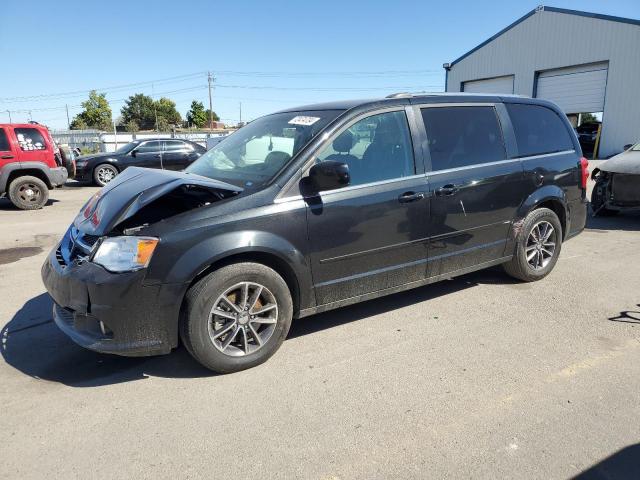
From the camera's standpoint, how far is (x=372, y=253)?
379cm

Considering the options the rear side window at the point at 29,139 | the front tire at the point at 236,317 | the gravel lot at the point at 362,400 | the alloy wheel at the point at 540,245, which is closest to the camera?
the gravel lot at the point at 362,400

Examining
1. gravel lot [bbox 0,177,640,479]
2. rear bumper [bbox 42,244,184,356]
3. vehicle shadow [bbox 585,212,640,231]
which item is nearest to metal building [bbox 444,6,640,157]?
vehicle shadow [bbox 585,212,640,231]

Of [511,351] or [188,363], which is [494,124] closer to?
[511,351]

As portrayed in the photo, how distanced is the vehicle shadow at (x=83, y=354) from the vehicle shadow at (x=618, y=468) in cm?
217

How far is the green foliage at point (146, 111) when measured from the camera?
9538cm

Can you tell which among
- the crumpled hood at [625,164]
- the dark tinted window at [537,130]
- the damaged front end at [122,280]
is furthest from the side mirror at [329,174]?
the crumpled hood at [625,164]

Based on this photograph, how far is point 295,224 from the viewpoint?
3.41 meters

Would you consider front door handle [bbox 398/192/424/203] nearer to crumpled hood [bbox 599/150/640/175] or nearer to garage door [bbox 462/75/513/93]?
crumpled hood [bbox 599/150/640/175]

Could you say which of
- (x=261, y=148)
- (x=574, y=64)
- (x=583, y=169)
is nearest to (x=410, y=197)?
(x=261, y=148)

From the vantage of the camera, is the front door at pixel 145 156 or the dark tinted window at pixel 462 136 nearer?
the dark tinted window at pixel 462 136

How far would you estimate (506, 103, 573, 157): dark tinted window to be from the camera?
15.8 feet

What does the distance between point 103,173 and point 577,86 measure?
22.9 metres

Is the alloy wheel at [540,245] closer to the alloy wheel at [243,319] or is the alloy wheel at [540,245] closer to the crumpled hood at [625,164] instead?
the alloy wheel at [243,319]

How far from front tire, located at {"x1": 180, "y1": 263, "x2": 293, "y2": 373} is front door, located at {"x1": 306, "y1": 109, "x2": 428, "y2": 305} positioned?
37 centimetres
